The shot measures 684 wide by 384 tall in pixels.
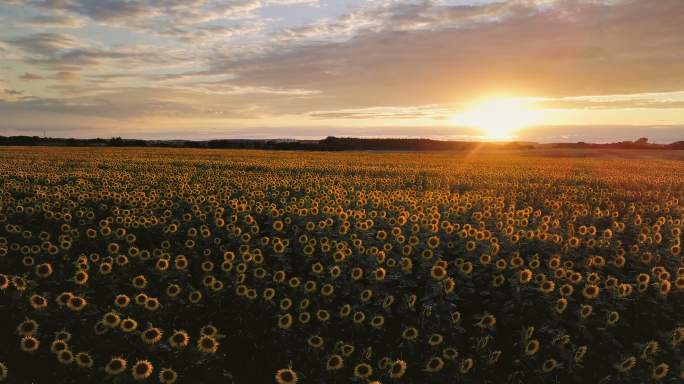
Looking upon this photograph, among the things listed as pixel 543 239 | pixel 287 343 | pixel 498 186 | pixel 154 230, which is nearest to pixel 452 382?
pixel 287 343

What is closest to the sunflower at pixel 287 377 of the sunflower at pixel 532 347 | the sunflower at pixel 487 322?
the sunflower at pixel 487 322

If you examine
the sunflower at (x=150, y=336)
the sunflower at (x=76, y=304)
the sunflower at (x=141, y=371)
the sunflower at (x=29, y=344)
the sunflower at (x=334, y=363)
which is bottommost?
the sunflower at (x=334, y=363)

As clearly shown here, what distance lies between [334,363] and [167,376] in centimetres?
187

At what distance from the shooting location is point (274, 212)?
10.8 meters

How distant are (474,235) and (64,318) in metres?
7.06

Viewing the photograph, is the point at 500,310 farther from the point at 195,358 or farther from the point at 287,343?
the point at 195,358

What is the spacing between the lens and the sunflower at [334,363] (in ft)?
17.5

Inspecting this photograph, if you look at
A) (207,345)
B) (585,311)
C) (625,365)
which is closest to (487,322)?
(585,311)

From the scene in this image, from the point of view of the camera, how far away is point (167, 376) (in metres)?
4.95

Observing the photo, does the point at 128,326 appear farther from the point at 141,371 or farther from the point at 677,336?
the point at 677,336

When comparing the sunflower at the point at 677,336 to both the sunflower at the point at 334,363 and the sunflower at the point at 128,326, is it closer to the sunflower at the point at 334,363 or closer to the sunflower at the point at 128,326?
the sunflower at the point at 334,363

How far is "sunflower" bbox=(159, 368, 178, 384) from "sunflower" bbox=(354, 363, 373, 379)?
6.64 ft

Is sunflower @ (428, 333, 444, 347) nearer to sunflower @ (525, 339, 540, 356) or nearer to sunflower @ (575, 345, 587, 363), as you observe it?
sunflower @ (525, 339, 540, 356)

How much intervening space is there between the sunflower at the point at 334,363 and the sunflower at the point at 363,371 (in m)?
0.20
